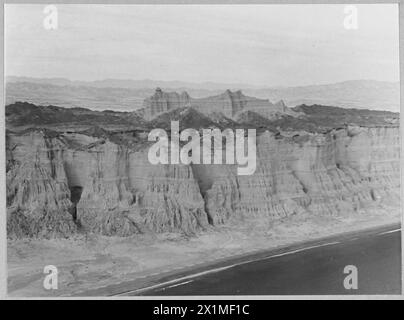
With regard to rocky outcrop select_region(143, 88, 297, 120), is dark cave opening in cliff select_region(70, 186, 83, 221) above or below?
below

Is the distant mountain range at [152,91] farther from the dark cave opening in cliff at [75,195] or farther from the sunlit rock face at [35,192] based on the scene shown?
the dark cave opening in cliff at [75,195]

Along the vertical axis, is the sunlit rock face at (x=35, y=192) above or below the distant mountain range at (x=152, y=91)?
below

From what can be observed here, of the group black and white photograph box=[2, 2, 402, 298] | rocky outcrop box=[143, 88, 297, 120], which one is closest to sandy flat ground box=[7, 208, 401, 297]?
black and white photograph box=[2, 2, 402, 298]

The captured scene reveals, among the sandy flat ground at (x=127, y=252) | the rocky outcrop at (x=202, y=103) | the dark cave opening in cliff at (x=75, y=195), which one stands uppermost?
the rocky outcrop at (x=202, y=103)

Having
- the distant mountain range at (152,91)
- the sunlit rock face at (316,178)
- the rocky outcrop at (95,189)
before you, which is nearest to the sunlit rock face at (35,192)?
the rocky outcrop at (95,189)

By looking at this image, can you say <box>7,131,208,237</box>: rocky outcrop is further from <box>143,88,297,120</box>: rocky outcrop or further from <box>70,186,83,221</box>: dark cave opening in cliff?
<box>143,88,297,120</box>: rocky outcrop

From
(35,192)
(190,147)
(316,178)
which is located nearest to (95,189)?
(35,192)
